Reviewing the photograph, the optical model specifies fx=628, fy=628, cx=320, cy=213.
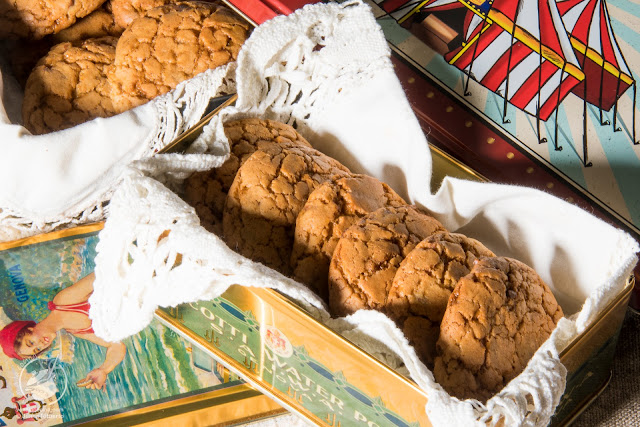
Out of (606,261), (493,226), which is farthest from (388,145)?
(606,261)

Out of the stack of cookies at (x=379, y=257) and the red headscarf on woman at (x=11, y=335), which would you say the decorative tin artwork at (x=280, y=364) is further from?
the red headscarf on woman at (x=11, y=335)

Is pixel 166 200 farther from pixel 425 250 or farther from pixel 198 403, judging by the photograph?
pixel 198 403

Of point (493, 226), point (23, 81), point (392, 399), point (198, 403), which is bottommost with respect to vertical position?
point (198, 403)

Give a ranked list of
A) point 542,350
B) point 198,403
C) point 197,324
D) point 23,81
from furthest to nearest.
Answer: point 23,81 → point 198,403 → point 197,324 → point 542,350

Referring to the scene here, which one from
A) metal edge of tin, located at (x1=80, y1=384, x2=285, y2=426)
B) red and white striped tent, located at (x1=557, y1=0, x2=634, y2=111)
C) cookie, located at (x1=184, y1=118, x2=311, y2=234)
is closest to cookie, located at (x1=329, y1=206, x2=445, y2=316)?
cookie, located at (x1=184, y1=118, x2=311, y2=234)

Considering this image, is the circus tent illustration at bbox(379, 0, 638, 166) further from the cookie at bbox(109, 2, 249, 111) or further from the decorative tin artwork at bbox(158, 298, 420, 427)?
the decorative tin artwork at bbox(158, 298, 420, 427)

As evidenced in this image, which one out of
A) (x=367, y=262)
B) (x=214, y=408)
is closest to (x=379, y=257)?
(x=367, y=262)
